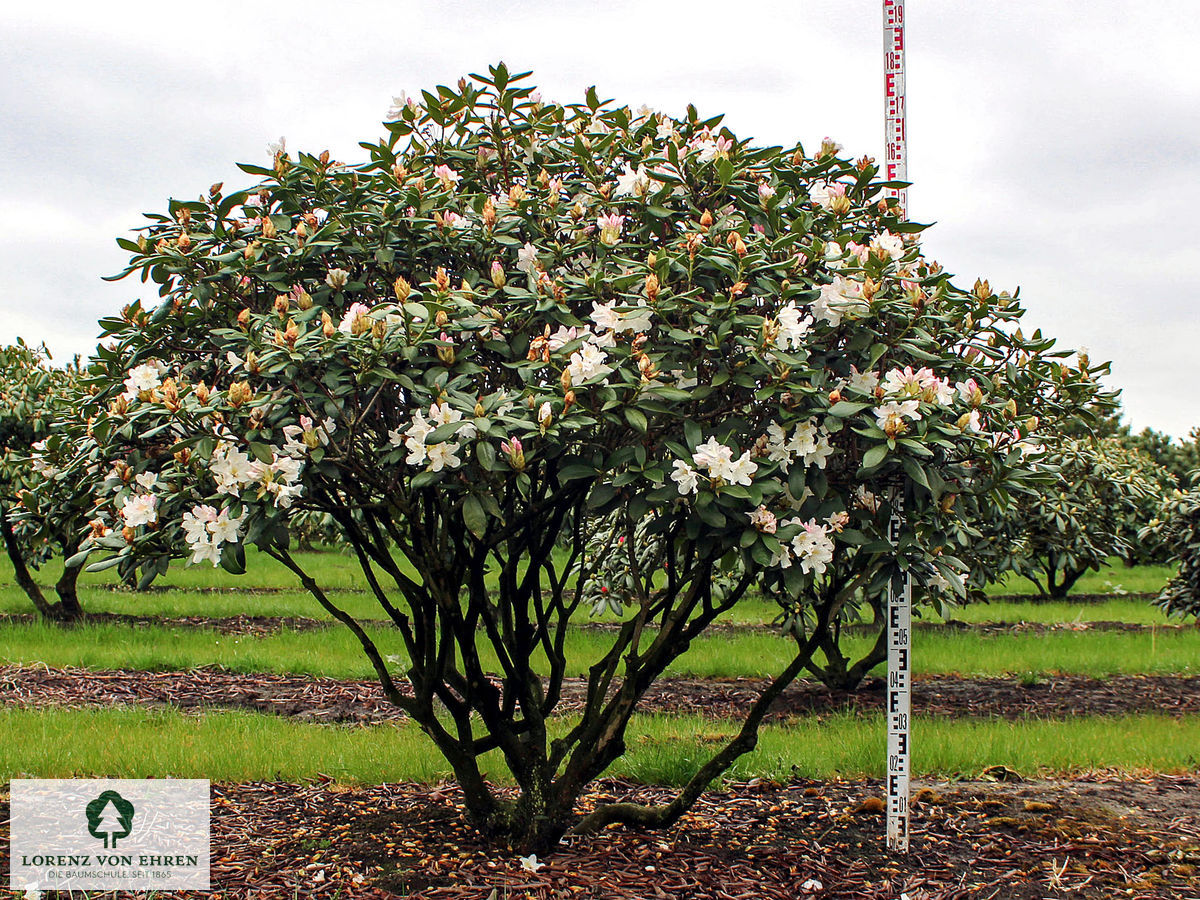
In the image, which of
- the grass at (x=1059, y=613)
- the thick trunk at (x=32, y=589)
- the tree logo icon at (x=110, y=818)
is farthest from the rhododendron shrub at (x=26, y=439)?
the grass at (x=1059, y=613)

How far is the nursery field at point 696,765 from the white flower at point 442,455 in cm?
154

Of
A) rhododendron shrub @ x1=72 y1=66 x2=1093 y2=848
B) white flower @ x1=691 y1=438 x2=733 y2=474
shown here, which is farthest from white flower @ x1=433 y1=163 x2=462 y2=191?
white flower @ x1=691 y1=438 x2=733 y2=474

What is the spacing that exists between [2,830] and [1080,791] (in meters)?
4.73

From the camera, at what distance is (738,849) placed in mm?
3734

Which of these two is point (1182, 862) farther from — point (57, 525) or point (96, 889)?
point (57, 525)

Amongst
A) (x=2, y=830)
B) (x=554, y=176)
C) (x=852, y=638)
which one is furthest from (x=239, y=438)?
(x=852, y=638)

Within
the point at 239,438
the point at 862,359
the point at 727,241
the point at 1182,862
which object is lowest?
the point at 1182,862

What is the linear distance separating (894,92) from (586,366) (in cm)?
265

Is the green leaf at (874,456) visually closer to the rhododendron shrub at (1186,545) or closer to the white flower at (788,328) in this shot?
the white flower at (788,328)

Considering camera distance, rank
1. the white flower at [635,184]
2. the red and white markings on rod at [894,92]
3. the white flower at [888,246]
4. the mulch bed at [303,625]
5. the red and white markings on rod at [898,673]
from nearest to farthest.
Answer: the white flower at [888,246]
the white flower at [635,184]
the red and white markings on rod at [898,673]
the red and white markings on rod at [894,92]
the mulch bed at [303,625]

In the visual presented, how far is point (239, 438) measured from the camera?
111 inches

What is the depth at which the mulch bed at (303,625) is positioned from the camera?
1009 centimetres

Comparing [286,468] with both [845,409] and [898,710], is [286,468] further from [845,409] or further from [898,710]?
[898,710]

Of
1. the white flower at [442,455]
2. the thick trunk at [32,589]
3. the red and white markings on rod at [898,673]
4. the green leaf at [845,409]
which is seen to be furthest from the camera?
the thick trunk at [32,589]
